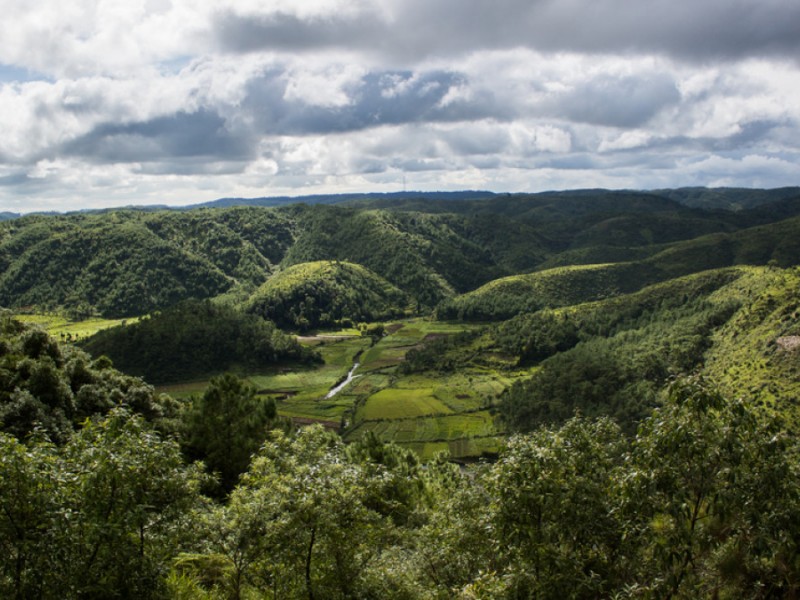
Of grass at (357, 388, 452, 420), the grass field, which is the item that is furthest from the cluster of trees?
grass at (357, 388, 452, 420)

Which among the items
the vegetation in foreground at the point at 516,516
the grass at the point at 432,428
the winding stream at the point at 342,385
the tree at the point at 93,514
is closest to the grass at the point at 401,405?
the grass at the point at 432,428

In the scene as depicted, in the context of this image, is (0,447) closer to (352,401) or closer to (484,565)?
(484,565)

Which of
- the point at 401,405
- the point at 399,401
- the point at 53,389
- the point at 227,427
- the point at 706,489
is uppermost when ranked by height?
the point at 706,489

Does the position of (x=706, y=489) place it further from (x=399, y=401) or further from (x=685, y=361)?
(x=685, y=361)

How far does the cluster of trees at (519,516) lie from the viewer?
48.1 feet

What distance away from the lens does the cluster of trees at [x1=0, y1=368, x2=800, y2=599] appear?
48.1ft

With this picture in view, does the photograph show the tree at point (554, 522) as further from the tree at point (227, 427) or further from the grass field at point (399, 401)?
the grass field at point (399, 401)

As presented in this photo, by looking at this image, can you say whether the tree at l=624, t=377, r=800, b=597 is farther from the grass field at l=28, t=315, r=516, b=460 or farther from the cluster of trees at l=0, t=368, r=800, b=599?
the grass field at l=28, t=315, r=516, b=460

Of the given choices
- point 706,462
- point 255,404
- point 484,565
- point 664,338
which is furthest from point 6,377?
point 664,338

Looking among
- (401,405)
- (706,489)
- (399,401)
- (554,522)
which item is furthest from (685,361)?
(554,522)

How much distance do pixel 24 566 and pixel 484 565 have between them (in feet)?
52.7

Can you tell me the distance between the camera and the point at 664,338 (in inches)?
6752

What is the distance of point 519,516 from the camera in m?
17.0

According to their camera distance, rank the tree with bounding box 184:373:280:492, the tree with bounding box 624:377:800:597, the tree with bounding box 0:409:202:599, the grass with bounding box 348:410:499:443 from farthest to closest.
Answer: the grass with bounding box 348:410:499:443 < the tree with bounding box 184:373:280:492 < the tree with bounding box 0:409:202:599 < the tree with bounding box 624:377:800:597
